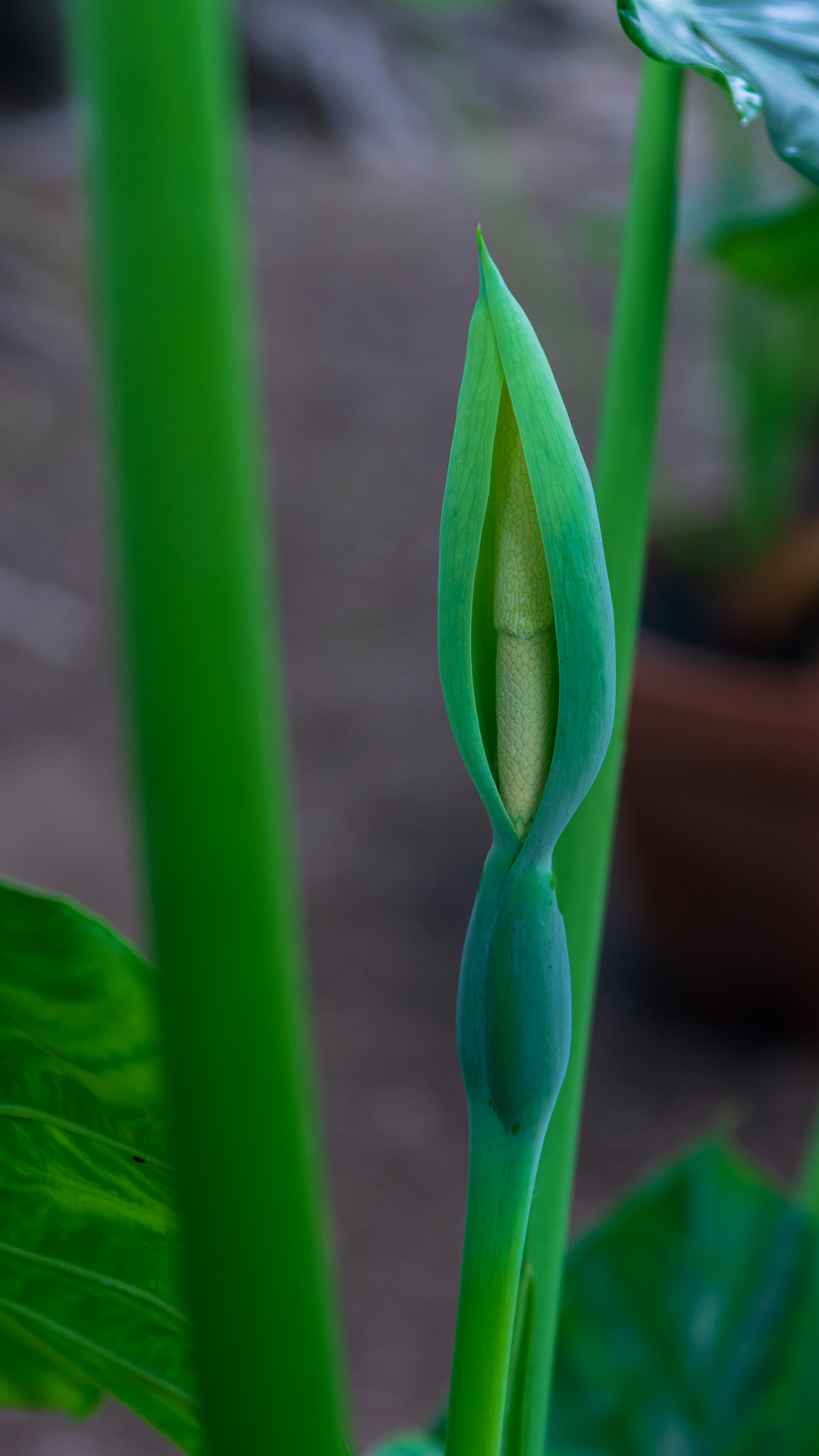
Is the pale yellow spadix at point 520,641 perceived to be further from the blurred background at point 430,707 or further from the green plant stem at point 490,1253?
the blurred background at point 430,707

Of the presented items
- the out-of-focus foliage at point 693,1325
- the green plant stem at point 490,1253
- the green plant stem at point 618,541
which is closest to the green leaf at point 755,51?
the green plant stem at point 618,541

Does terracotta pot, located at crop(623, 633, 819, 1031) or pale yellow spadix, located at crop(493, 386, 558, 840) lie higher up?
pale yellow spadix, located at crop(493, 386, 558, 840)

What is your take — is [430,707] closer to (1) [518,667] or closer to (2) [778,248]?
(2) [778,248]

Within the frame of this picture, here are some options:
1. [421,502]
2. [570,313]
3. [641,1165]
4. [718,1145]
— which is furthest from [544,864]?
[421,502]

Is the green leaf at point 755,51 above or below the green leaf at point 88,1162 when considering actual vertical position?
above

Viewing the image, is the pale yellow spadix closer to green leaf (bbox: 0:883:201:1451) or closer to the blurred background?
green leaf (bbox: 0:883:201:1451)

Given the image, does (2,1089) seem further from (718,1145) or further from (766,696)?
(766,696)

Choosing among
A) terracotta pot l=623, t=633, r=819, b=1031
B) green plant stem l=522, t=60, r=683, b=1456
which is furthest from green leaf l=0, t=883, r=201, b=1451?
terracotta pot l=623, t=633, r=819, b=1031

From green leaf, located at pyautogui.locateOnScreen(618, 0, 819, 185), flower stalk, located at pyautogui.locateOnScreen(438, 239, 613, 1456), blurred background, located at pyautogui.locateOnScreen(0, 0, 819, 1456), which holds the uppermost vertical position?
green leaf, located at pyautogui.locateOnScreen(618, 0, 819, 185)
